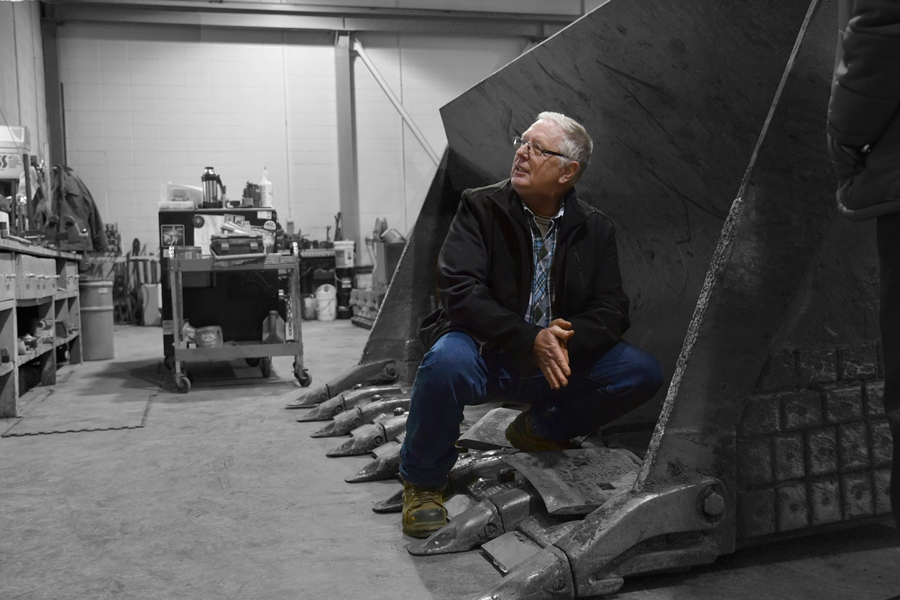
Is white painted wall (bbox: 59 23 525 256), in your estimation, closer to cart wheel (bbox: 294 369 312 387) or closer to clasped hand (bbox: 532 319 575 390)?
cart wheel (bbox: 294 369 312 387)

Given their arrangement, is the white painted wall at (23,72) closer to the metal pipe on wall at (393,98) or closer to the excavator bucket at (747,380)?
the metal pipe on wall at (393,98)

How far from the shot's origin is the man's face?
7.26 feet

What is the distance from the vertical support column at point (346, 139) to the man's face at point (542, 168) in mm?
9186

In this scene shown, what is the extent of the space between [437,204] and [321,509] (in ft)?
5.82

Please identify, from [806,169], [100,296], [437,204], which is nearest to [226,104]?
[100,296]

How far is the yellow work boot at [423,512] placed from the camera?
6.82 feet

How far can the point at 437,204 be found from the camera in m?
3.72

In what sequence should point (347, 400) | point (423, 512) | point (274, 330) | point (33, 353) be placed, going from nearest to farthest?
1. point (423, 512)
2. point (347, 400)
3. point (33, 353)
4. point (274, 330)

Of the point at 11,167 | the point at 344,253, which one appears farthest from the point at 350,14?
the point at 11,167

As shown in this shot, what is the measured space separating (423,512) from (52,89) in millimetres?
10232

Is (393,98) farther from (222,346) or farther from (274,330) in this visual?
(222,346)

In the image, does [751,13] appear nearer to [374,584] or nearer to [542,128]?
[542,128]

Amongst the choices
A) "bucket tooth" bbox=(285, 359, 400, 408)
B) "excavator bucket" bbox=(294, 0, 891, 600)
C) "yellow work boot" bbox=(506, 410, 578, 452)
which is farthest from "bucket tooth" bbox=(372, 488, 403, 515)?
"bucket tooth" bbox=(285, 359, 400, 408)

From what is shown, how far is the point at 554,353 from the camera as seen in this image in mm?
2000
